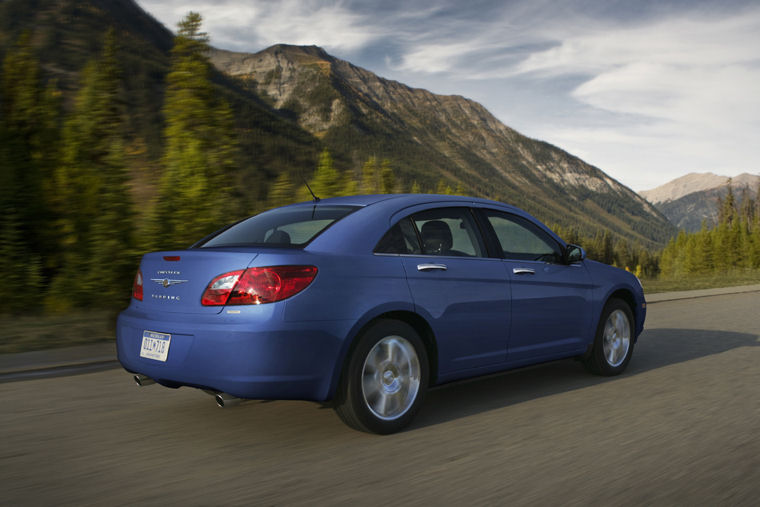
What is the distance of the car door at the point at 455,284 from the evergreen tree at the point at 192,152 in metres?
6.57

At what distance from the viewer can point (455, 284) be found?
4.95 metres

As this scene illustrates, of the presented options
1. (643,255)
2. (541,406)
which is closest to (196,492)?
(541,406)

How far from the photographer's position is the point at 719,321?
37.8 ft

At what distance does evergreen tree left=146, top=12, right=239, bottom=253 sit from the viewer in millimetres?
11180

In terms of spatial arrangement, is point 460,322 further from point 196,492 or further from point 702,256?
point 702,256

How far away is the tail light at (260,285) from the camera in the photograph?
13.1ft

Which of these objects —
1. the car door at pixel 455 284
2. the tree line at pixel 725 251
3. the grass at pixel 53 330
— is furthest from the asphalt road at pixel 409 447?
the tree line at pixel 725 251

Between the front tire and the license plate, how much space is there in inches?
42.7

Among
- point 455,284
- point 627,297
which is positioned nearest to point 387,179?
point 627,297

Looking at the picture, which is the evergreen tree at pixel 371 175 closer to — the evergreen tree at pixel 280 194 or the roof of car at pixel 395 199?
the evergreen tree at pixel 280 194

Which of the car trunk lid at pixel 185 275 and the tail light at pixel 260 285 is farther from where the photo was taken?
the car trunk lid at pixel 185 275

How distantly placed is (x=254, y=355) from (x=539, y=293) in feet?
8.64

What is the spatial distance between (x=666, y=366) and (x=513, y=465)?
3.93 metres

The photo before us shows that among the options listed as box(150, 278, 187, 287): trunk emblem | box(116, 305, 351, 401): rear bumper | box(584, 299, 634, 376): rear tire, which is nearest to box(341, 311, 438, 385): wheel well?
box(116, 305, 351, 401): rear bumper
